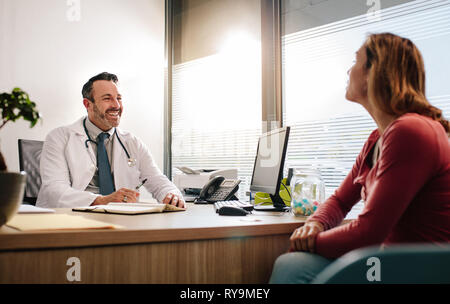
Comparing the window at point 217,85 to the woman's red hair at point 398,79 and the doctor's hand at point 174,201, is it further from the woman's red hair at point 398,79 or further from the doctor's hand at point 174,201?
the woman's red hair at point 398,79

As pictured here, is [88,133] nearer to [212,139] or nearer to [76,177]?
[76,177]

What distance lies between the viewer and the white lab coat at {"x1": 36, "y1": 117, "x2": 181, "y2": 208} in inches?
81.3

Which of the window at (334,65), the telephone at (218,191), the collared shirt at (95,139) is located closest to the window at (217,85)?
the window at (334,65)

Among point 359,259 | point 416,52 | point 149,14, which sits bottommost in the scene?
point 359,259

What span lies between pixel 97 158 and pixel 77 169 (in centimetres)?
14

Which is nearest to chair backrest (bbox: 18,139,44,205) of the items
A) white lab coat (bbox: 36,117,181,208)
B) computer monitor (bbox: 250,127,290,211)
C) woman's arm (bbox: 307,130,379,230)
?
white lab coat (bbox: 36,117,181,208)

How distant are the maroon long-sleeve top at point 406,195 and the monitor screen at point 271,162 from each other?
2.25 feet

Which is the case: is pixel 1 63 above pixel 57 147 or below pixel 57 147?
above

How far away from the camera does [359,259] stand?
0.66 meters

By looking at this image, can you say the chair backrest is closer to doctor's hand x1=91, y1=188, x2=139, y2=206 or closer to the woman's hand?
doctor's hand x1=91, y1=188, x2=139, y2=206

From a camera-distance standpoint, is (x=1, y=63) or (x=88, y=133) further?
(x=1, y=63)
